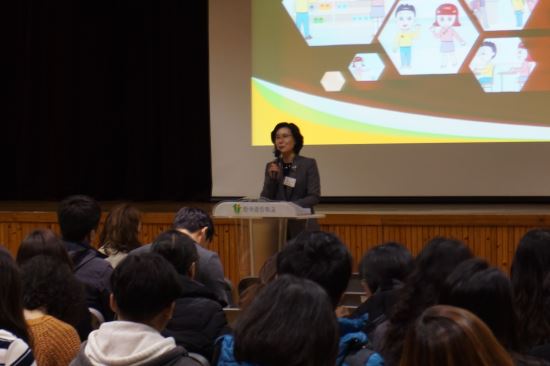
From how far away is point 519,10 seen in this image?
620 cm

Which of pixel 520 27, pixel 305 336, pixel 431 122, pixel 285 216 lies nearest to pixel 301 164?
pixel 285 216

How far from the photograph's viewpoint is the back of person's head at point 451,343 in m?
1.16

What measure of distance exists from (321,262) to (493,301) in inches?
23.3

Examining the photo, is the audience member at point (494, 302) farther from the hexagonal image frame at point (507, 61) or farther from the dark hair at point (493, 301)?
the hexagonal image frame at point (507, 61)

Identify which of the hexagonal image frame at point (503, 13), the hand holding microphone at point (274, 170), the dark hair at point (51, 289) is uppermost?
the hexagonal image frame at point (503, 13)

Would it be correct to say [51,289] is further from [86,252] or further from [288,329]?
[288,329]

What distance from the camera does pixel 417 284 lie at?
2094 millimetres

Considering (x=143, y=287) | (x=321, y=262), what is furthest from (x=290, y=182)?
(x=143, y=287)

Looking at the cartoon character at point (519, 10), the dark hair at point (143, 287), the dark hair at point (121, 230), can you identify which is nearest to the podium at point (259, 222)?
the dark hair at point (121, 230)

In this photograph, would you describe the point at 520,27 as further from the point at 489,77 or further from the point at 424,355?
the point at 424,355

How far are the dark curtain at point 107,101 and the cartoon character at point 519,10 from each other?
2888 millimetres

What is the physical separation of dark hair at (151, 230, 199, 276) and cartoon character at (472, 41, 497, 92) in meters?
4.19

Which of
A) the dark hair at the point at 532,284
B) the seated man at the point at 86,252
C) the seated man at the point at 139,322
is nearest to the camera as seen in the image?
the seated man at the point at 139,322

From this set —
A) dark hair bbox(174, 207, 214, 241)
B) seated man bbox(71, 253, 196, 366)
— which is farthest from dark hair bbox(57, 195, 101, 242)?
seated man bbox(71, 253, 196, 366)
